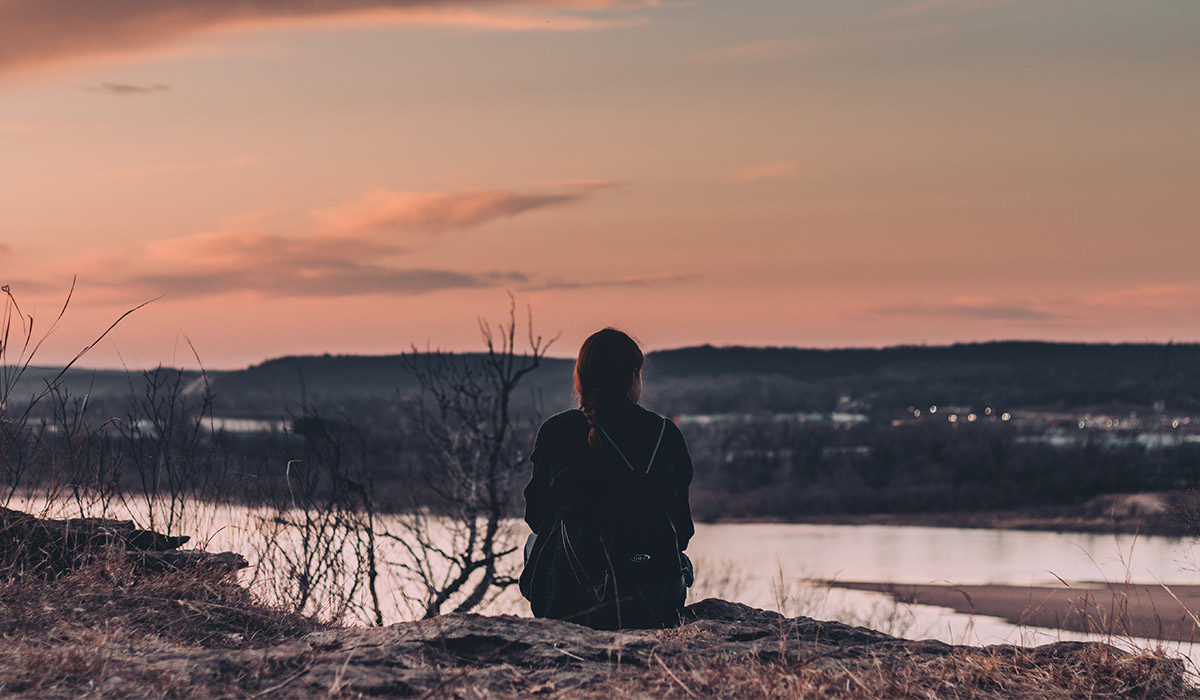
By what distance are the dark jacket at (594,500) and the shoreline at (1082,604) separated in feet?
2.68

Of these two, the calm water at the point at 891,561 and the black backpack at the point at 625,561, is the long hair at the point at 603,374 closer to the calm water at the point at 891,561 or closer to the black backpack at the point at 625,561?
the black backpack at the point at 625,561

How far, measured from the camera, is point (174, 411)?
7.82 meters

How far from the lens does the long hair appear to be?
178 inches

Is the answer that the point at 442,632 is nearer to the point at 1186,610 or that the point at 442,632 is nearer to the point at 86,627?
the point at 86,627

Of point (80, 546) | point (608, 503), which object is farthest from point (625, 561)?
point (80, 546)

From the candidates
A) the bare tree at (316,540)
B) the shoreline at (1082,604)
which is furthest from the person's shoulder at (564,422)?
the bare tree at (316,540)

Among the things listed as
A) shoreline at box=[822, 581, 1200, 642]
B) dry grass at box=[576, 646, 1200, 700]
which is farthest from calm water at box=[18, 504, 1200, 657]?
dry grass at box=[576, 646, 1200, 700]

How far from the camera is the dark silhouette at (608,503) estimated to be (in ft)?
14.6

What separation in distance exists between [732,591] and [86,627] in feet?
125

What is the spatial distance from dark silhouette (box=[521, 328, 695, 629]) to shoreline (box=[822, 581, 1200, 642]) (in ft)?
2.59

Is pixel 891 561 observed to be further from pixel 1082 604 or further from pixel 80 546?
pixel 80 546

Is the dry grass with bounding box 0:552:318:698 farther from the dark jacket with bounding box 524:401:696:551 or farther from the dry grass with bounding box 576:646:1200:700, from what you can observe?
the dry grass with bounding box 576:646:1200:700

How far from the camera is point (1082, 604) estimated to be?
452 cm

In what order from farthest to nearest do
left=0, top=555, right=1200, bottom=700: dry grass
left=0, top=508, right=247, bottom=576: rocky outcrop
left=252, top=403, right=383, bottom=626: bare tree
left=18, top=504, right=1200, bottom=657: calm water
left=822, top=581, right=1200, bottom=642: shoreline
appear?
1. left=18, top=504, right=1200, bottom=657: calm water
2. left=252, top=403, right=383, bottom=626: bare tree
3. left=0, top=508, right=247, bottom=576: rocky outcrop
4. left=822, top=581, right=1200, bottom=642: shoreline
5. left=0, top=555, right=1200, bottom=700: dry grass
